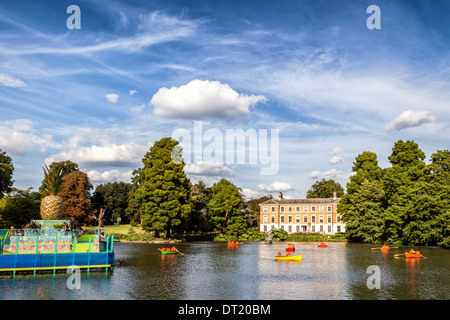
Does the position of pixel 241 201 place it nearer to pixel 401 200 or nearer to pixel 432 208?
A: pixel 401 200

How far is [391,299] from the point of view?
25703mm

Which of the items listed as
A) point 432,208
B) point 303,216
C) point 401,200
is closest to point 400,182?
point 401,200

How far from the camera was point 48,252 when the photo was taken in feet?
110

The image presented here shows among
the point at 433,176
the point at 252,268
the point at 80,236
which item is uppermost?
the point at 433,176

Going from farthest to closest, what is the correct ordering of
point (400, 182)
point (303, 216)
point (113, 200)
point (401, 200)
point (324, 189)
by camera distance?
point (324, 189), point (113, 200), point (303, 216), point (400, 182), point (401, 200)

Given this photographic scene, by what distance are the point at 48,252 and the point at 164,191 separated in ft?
138

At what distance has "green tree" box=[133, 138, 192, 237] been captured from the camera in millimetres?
75125

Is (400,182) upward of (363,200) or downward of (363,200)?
upward

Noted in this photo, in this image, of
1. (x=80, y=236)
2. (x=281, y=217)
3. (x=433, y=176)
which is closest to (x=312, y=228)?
(x=281, y=217)

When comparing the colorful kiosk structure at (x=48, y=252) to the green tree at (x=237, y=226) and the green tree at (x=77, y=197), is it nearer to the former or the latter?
the green tree at (x=77, y=197)

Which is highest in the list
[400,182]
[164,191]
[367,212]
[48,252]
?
[400,182]
